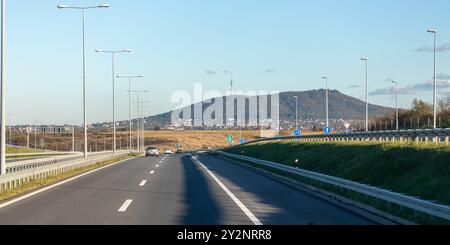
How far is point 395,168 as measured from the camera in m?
22.7

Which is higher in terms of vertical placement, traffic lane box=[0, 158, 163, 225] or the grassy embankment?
the grassy embankment

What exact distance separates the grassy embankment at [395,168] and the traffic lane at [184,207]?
3.85 metres

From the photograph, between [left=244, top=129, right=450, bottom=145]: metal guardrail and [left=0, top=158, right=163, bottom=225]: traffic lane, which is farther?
[left=244, top=129, right=450, bottom=145]: metal guardrail

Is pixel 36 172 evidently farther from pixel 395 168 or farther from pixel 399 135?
pixel 399 135

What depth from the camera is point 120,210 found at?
49.8ft

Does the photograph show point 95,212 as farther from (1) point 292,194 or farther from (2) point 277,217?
(1) point 292,194

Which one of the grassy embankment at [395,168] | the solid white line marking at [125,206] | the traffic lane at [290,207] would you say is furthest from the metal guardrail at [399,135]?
the solid white line marking at [125,206]

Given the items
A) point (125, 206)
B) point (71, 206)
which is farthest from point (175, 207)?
point (71, 206)

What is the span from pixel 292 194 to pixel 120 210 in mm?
6701

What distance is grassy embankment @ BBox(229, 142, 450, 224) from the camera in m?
17.0

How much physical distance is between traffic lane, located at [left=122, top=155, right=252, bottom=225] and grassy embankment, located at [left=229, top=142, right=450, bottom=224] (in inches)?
152

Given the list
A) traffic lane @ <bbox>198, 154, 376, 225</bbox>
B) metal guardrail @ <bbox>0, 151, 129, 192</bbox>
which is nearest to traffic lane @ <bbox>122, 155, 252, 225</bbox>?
traffic lane @ <bbox>198, 154, 376, 225</bbox>

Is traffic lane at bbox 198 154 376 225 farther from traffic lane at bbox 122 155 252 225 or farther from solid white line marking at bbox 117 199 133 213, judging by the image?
solid white line marking at bbox 117 199 133 213
